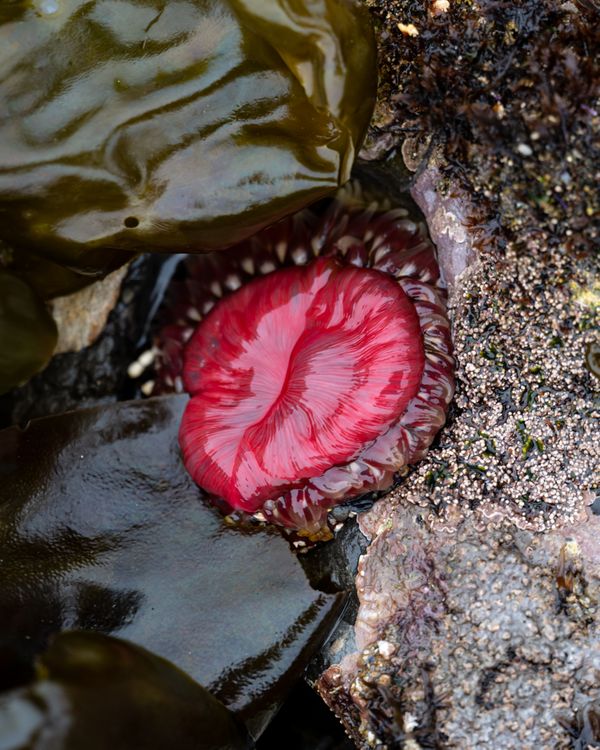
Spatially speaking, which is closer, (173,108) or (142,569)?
(173,108)

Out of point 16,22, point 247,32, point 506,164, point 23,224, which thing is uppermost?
point 16,22

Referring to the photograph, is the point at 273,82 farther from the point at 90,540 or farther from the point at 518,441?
the point at 90,540

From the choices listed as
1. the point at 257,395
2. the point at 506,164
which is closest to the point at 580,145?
the point at 506,164

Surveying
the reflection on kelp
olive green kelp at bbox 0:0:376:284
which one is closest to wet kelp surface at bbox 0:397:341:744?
the reflection on kelp

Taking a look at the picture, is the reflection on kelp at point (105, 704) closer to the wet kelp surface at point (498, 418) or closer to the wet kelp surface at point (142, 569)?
the wet kelp surface at point (142, 569)

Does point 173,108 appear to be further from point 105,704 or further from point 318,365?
point 105,704

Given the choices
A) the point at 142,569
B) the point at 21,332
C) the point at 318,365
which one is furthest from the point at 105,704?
the point at 21,332
